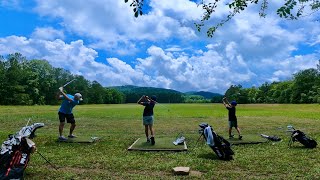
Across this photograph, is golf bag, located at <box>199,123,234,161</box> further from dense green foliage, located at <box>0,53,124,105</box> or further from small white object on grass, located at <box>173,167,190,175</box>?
dense green foliage, located at <box>0,53,124,105</box>

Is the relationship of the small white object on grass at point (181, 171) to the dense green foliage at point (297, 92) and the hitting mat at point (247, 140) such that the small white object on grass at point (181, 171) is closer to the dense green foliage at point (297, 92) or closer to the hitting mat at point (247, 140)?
the hitting mat at point (247, 140)

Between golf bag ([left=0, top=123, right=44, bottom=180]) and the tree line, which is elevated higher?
the tree line

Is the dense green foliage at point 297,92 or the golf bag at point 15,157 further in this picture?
the dense green foliage at point 297,92

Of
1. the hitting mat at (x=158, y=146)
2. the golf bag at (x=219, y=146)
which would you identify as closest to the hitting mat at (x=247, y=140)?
the hitting mat at (x=158, y=146)

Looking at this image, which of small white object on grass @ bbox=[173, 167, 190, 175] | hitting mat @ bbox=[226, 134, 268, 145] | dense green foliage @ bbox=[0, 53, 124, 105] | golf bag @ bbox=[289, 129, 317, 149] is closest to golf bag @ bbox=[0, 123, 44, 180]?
small white object on grass @ bbox=[173, 167, 190, 175]

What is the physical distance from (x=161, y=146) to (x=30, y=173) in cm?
572

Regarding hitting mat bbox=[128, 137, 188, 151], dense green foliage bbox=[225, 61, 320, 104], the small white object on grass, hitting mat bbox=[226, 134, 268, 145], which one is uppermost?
dense green foliage bbox=[225, 61, 320, 104]

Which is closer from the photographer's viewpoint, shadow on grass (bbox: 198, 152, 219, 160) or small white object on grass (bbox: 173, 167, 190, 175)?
small white object on grass (bbox: 173, 167, 190, 175)

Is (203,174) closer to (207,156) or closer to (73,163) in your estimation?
(207,156)

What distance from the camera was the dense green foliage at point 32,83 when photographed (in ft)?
310

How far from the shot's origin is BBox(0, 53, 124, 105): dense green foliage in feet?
310

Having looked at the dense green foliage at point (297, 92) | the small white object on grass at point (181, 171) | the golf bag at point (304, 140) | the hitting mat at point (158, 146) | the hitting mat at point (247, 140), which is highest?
the dense green foliage at point (297, 92)

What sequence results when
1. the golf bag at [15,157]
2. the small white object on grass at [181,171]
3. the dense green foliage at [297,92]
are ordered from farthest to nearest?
the dense green foliage at [297,92], the small white object on grass at [181,171], the golf bag at [15,157]

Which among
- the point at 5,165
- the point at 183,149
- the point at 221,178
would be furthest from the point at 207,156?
the point at 5,165
